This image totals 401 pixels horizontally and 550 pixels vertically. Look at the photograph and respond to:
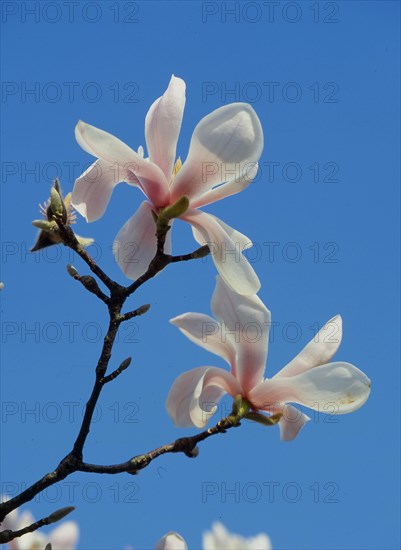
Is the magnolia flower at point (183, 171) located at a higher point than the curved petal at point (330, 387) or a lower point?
higher

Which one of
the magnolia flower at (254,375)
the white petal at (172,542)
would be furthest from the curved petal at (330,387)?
the white petal at (172,542)

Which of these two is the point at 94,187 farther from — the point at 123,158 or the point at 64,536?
the point at 64,536

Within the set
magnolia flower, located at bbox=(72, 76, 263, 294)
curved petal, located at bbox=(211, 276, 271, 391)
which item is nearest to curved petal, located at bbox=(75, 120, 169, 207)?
magnolia flower, located at bbox=(72, 76, 263, 294)

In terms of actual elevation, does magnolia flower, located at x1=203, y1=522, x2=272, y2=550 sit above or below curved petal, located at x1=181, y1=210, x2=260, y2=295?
below

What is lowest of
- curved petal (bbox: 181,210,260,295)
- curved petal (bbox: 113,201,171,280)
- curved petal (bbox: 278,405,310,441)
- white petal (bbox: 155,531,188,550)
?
white petal (bbox: 155,531,188,550)

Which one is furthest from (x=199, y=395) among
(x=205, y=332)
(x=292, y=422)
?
(x=292, y=422)

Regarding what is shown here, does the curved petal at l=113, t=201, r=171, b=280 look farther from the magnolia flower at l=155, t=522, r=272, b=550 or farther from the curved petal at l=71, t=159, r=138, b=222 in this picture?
the magnolia flower at l=155, t=522, r=272, b=550

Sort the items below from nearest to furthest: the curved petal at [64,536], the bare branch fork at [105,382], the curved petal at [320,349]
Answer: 1. the bare branch fork at [105,382]
2. the curved petal at [320,349]
3. the curved petal at [64,536]

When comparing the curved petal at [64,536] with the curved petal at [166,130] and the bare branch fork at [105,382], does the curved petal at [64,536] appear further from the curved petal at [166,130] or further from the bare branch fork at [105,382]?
the curved petal at [166,130]
